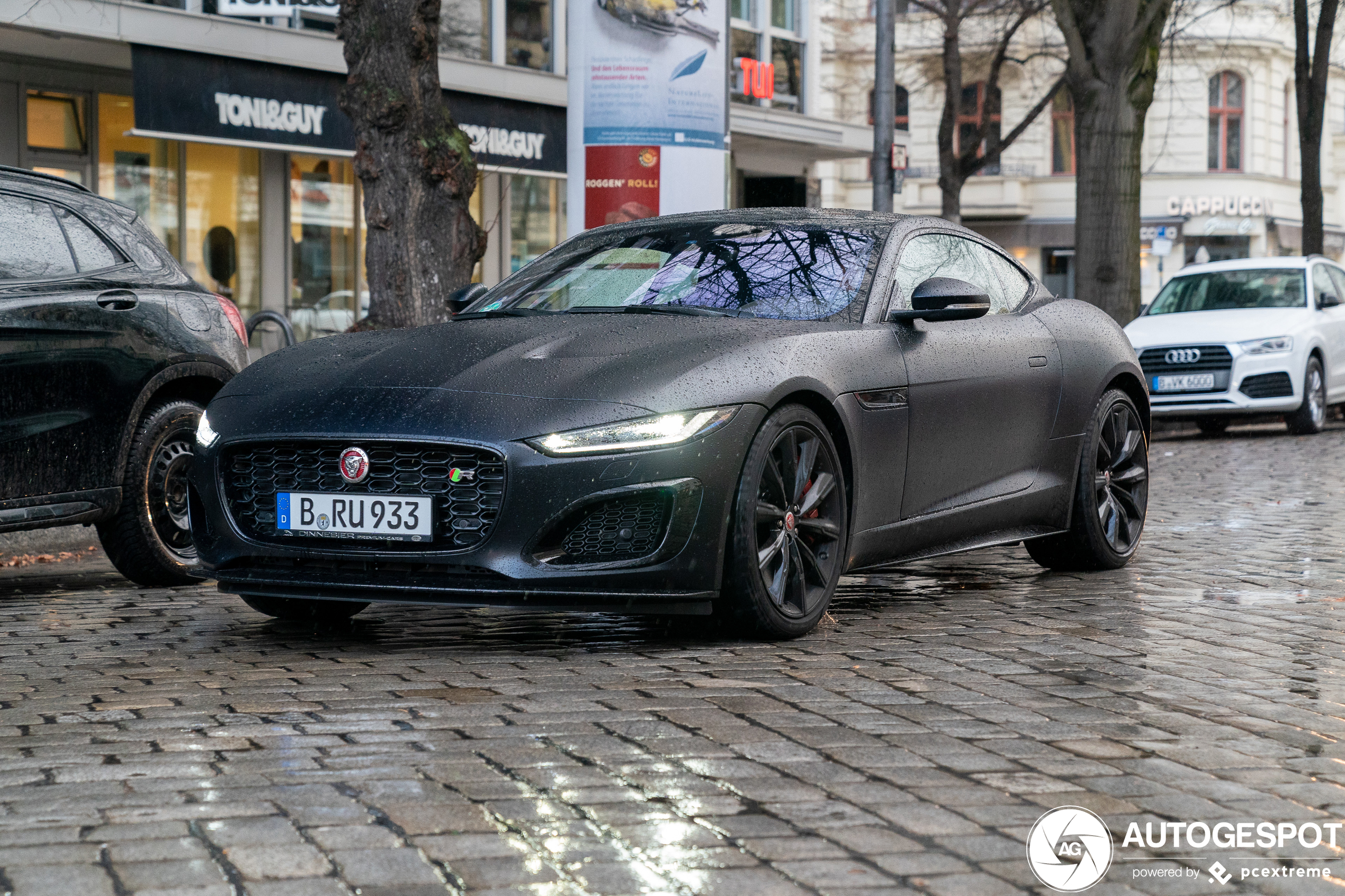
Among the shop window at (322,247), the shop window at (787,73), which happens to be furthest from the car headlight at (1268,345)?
the shop window at (787,73)

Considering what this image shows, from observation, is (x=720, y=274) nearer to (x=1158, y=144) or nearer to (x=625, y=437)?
(x=625, y=437)

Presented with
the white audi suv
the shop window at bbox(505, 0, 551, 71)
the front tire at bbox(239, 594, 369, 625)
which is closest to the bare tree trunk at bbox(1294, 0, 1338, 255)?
the white audi suv

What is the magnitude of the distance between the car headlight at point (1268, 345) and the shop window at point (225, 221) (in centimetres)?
1047

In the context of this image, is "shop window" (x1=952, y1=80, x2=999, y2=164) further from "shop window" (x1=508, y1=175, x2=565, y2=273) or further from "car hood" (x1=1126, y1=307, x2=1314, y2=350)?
"car hood" (x1=1126, y1=307, x2=1314, y2=350)

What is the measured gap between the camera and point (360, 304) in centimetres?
2206

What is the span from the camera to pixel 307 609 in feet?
20.8

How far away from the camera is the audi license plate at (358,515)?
5.37 m

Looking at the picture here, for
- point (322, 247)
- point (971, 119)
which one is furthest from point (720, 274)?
point (971, 119)

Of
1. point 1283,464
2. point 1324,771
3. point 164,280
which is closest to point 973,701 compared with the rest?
point 1324,771

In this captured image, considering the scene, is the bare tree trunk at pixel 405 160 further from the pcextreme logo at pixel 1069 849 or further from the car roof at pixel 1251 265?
the car roof at pixel 1251 265

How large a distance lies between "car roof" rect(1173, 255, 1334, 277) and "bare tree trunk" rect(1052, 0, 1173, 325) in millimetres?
929

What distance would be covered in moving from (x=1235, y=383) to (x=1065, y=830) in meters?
14.7

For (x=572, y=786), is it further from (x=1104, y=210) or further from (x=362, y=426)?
(x=1104, y=210)

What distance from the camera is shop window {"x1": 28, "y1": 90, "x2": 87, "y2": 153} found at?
18.5m
